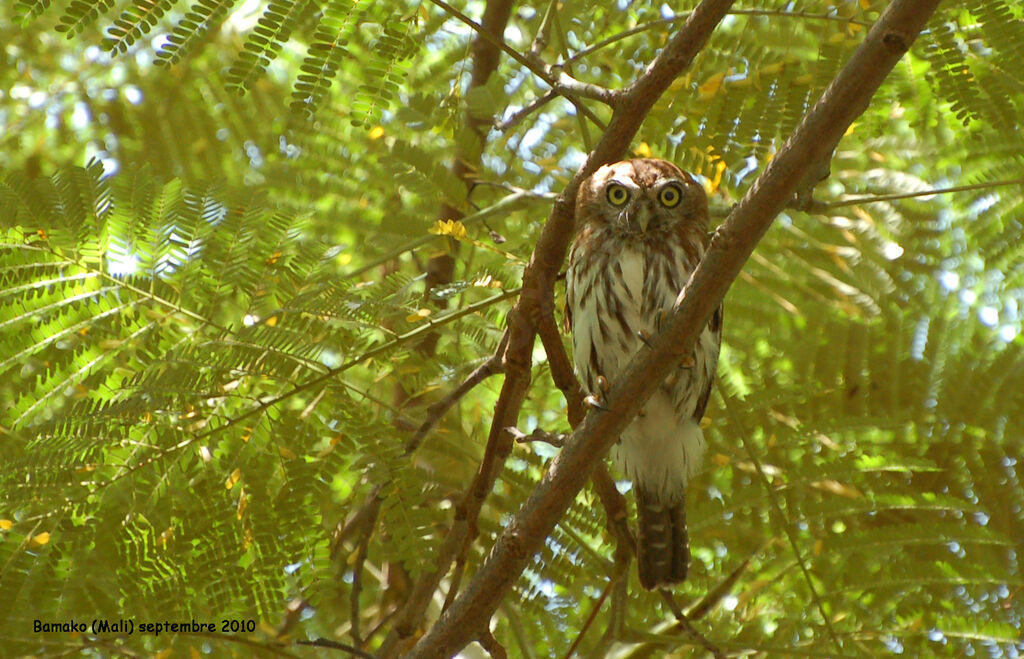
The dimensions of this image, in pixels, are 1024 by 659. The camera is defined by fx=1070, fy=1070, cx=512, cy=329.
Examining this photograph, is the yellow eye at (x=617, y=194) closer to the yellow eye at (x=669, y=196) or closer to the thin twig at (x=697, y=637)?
the yellow eye at (x=669, y=196)

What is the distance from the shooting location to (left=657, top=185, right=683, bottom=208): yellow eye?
365 cm

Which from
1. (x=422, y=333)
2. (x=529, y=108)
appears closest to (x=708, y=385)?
(x=422, y=333)

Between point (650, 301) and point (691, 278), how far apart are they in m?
1.32

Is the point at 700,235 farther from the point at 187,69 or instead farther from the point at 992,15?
the point at 187,69

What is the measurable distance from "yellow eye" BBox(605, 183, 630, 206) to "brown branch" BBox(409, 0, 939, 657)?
0.86 metres

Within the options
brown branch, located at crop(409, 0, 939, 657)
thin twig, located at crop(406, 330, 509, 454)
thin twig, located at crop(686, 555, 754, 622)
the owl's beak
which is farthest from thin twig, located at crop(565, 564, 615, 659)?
the owl's beak

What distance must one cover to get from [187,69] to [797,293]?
9.07 feet

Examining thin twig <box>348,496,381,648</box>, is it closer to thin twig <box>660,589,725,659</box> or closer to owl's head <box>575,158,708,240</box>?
thin twig <box>660,589,725,659</box>

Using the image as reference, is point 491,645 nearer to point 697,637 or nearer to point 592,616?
point 592,616

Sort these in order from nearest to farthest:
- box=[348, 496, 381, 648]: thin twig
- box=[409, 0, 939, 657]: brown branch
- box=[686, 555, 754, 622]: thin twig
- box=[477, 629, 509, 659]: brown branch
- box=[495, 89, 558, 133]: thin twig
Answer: box=[409, 0, 939, 657]: brown branch, box=[477, 629, 509, 659]: brown branch, box=[495, 89, 558, 133]: thin twig, box=[348, 496, 381, 648]: thin twig, box=[686, 555, 754, 622]: thin twig

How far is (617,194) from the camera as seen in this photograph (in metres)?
3.73

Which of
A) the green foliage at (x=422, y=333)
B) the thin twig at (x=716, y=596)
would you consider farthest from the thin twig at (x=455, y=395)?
the thin twig at (x=716, y=596)

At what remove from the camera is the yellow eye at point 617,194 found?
3695 millimetres

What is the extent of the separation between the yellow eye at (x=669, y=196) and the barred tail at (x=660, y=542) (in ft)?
3.38
